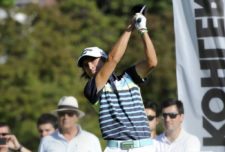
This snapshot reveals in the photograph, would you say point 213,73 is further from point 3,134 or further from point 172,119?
point 3,134

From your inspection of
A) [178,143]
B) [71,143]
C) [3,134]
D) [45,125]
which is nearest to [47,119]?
[45,125]

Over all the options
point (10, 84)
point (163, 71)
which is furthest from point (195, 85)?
point (163, 71)

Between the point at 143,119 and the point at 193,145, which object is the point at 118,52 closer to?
the point at 143,119

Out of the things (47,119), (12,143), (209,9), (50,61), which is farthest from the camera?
(50,61)

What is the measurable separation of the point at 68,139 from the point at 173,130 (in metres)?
1.41

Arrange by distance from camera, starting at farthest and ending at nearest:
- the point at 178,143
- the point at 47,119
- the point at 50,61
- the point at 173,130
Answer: the point at 50,61 < the point at 47,119 < the point at 173,130 < the point at 178,143

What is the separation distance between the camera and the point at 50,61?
3225cm

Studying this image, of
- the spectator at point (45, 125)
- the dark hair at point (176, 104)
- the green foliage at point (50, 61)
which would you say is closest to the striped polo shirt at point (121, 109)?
the dark hair at point (176, 104)

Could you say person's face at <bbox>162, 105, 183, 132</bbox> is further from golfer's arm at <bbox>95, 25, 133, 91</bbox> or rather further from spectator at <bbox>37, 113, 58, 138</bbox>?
golfer's arm at <bbox>95, 25, 133, 91</bbox>

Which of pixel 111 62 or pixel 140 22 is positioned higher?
pixel 140 22

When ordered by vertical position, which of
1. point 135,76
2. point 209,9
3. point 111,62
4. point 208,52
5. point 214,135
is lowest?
point 214,135

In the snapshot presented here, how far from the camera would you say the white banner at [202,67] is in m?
9.99

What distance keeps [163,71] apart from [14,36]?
22.4ft

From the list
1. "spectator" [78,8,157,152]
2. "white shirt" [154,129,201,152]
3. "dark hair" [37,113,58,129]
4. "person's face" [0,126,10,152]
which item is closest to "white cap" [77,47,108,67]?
"spectator" [78,8,157,152]
